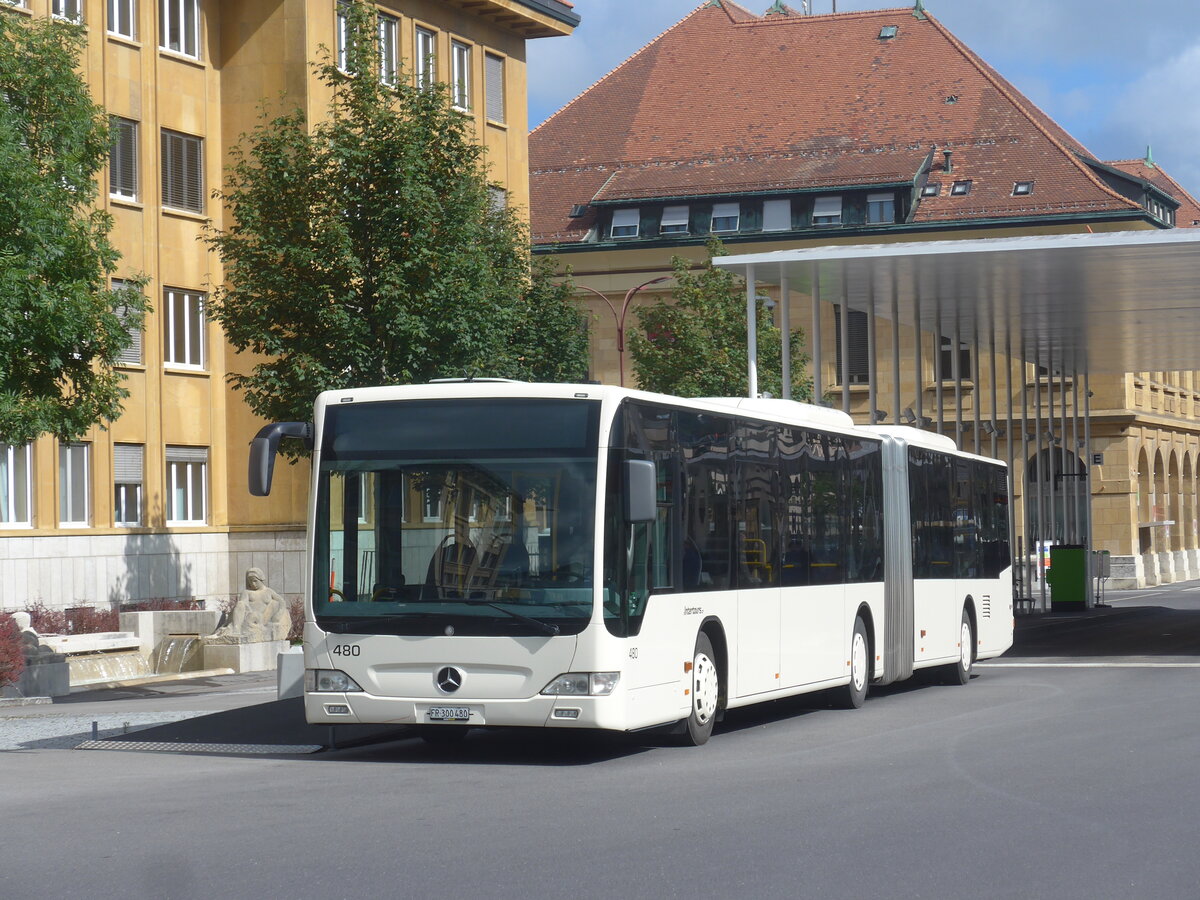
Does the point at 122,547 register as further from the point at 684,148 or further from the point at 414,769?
the point at 684,148

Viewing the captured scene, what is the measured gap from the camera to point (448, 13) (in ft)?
150

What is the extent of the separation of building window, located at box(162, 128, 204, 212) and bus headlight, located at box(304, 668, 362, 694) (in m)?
26.6

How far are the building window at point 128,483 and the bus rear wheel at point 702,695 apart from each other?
954 inches

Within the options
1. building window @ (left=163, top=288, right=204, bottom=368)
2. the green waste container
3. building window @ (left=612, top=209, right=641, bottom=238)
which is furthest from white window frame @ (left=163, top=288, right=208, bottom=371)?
building window @ (left=612, top=209, right=641, bottom=238)

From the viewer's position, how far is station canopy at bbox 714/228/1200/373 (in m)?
30.2

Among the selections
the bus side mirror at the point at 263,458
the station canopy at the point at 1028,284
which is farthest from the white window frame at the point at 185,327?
the bus side mirror at the point at 263,458

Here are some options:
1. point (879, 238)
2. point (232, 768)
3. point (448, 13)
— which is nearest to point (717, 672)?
point (232, 768)

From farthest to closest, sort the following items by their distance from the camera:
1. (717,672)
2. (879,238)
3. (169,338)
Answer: (879,238) → (169,338) → (717,672)

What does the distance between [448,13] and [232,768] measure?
111 ft

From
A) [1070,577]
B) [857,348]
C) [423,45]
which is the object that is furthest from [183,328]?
[857,348]

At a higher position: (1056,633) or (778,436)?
(778,436)

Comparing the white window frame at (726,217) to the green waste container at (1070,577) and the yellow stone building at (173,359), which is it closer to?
the green waste container at (1070,577)

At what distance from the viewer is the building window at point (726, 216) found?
66.3 m

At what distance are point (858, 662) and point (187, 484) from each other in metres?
23.4
